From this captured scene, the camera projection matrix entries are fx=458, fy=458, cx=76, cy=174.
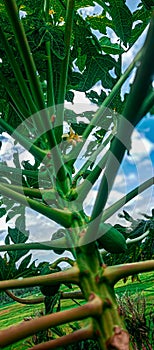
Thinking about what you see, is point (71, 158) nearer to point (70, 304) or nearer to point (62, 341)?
point (62, 341)

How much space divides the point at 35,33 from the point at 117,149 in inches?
24.2

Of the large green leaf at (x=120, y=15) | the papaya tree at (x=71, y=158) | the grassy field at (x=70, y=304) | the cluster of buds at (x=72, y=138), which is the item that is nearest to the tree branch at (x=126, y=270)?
the papaya tree at (x=71, y=158)

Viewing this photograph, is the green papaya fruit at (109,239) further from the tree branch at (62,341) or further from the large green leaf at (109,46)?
the large green leaf at (109,46)

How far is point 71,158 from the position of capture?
3.30 ft

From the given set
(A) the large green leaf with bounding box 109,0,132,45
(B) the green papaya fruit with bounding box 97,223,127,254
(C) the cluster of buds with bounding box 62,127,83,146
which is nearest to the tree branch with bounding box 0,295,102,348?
(B) the green papaya fruit with bounding box 97,223,127,254

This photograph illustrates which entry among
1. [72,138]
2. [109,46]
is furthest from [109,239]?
[109,46]

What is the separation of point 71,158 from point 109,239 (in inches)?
12.2

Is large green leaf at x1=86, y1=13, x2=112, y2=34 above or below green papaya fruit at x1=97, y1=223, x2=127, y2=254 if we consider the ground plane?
above

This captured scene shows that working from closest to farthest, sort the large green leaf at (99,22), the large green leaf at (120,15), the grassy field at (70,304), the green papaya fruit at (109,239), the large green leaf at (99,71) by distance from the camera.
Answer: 1. the green papaya fruit at (109,239)
2. the large green leaf at (120,15)
3. the large green leaf at (99,71)
4. the large green leaf at (99,22)
5. the grassy field at (70,304)

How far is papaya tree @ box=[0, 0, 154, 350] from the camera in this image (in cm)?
→ 58

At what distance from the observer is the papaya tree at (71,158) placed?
22.8 inches

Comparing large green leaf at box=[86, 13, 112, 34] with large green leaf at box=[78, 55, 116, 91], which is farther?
large green leaf at box=[86, 13, 112, 34]

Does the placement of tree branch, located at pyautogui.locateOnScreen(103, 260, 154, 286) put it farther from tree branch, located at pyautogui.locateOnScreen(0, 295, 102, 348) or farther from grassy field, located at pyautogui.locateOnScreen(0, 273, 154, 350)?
grassy field, located at pyautogui.locateOnScreen(0, 273, 154, 350)

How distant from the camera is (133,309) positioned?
2.56m
